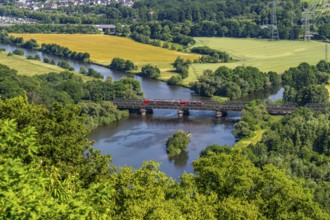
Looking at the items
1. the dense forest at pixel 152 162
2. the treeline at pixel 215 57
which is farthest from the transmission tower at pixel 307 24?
the dense forest at pixel 152 162

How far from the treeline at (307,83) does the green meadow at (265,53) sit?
4044 mm

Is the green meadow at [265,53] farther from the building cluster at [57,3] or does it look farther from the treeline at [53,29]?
the building cluster at [57,3]

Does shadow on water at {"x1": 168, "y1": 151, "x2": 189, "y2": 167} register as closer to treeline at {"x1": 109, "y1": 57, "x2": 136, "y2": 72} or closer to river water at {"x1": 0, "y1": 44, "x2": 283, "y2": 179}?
river water at {"x1": 0, "y1": 44, "x2": 283, "y2": 179}

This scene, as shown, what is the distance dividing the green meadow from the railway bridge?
9347 millimetres

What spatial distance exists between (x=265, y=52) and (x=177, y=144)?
32.2 metres

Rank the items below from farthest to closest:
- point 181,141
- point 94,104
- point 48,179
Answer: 1. point 94,104
2. point 181,141
3. point 48,179

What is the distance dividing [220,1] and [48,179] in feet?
272

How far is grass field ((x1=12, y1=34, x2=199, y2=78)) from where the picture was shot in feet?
185

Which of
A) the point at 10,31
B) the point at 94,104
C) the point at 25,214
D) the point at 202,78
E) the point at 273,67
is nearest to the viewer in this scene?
the point at 25,214

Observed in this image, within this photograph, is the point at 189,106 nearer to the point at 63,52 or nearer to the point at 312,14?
the point at 63,52

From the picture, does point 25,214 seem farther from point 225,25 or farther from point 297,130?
point 225,25

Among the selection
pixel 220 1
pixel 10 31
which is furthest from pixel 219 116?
pixel 220 1

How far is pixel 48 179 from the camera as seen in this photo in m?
8.15

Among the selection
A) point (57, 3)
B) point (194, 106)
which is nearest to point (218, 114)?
point (194, 106)
